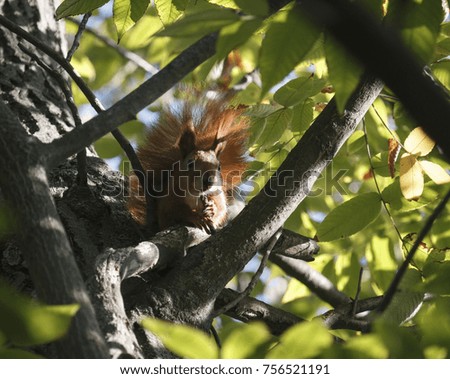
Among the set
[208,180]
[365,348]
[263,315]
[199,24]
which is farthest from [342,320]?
[199,24]

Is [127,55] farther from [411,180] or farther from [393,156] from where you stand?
[411,180]

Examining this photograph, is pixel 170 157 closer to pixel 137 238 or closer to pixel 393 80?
pixel 137 238

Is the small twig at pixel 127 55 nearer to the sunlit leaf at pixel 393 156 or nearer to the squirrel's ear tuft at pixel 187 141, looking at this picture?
the squirrel's ear tuft at pixel 187 141

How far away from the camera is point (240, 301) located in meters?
2.13

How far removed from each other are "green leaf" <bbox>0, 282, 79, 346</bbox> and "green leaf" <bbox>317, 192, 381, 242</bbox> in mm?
1279

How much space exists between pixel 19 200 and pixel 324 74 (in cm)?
146

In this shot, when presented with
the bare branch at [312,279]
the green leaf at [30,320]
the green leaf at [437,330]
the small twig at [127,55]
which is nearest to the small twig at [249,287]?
the bare branch at [312,279]

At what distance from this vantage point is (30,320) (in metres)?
0.92

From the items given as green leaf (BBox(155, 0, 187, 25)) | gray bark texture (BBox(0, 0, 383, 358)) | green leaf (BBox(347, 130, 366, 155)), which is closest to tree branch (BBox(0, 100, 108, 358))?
gray bark texture (BBox(0, 0, 383, 358))

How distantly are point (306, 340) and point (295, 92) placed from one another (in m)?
1.28

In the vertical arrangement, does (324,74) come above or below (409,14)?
above

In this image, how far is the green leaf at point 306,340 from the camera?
100cm

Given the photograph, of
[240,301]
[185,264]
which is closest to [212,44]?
[185,264]

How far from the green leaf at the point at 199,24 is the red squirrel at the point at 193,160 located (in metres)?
1.67
